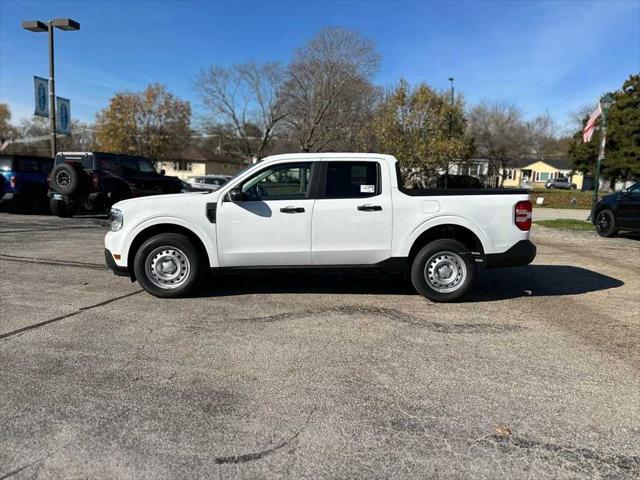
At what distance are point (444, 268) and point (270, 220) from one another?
88.0 inches

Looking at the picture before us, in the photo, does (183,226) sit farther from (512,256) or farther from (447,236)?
(512,256)

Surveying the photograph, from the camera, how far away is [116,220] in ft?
18.9

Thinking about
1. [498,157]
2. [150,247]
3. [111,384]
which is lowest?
[111,384]

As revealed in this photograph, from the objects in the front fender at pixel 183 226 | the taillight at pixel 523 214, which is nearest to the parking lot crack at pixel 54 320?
the front fender at pixel 183 226

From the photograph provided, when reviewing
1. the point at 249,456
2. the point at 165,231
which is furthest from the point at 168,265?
the point at 249,456

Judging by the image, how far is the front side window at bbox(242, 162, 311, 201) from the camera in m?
5.64

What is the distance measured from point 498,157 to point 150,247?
2370 inches

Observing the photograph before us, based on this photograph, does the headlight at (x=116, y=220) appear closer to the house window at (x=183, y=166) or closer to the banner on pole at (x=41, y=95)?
the banner on pole at (x=41, y=95)

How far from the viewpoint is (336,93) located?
123ft

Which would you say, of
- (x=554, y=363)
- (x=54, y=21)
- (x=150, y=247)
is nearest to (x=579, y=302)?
(x=554, y=363)

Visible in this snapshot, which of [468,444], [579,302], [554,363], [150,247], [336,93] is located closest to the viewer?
[468,444]

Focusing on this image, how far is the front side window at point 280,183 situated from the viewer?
5.64m

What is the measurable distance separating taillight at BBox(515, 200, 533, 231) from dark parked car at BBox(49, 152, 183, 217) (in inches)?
462

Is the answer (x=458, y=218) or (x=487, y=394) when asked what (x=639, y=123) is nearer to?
(x=458, y=218)
